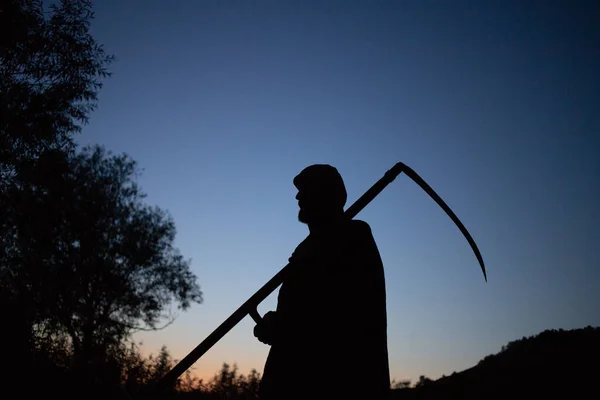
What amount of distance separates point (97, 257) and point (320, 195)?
20.0 meters

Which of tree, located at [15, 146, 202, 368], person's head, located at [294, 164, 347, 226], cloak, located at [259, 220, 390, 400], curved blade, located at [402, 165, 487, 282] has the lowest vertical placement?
cloak, located at [259, 220, 390, 400]

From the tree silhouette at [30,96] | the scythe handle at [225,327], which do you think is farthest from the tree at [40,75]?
the scythe handle at [225,327]

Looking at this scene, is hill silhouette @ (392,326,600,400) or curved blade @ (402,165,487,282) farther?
hill silhouette @ (392,326,600,400)

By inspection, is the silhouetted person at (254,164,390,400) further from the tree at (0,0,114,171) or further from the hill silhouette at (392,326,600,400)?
the tree at (0,0,114,171)

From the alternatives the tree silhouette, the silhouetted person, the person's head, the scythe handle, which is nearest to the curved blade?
the scythe handle

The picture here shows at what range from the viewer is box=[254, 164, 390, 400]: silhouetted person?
2809 millimetres

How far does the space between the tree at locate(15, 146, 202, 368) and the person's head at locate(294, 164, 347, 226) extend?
46.0ft

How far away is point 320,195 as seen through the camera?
3.38 metres

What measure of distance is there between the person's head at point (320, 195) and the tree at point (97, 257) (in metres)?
14.0

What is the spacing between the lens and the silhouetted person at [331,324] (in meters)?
2.81

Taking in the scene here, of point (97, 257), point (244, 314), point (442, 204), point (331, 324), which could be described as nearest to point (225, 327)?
point (244, 314)

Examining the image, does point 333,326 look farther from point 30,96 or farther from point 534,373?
point 30,96

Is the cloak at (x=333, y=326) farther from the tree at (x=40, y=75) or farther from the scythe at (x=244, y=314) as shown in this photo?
the tree at (x=40, y=75)

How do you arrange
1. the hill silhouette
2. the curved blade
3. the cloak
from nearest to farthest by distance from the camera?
the cloak < the curved blade < the hill silhouette
